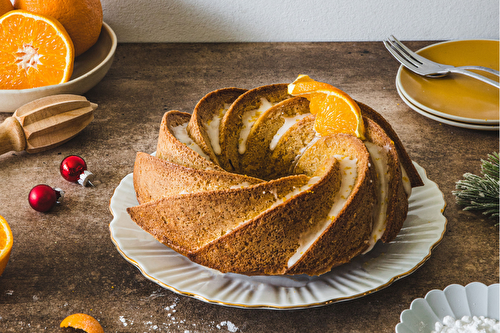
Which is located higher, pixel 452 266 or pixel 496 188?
pixel 496 188

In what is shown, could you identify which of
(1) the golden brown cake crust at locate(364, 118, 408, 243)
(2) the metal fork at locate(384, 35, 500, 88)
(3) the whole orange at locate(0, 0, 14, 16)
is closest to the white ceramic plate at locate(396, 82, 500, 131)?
(2) the metal fork at locate(384, 35, 500, 88)

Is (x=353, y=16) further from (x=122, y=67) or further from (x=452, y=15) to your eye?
(x=122, y=67)

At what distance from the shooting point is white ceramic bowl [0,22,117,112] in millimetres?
2004

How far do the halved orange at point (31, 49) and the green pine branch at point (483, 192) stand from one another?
5.68 feet

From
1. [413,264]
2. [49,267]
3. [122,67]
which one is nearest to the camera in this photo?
[413,264]

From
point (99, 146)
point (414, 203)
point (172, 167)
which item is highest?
point (172, 167)

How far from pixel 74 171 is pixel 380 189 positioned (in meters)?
1.12

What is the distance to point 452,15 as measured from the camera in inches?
112

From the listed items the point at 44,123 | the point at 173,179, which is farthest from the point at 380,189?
the point at 44,123

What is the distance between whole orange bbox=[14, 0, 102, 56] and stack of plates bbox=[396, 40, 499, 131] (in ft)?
5.09

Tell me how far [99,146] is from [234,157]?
0.78 metres

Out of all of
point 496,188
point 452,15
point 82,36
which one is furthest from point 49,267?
point 452,15

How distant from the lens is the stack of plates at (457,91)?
207 cm

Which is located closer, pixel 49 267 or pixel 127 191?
pixel 49 267
